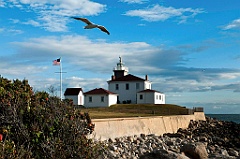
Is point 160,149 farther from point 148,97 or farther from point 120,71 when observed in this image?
point 120,71

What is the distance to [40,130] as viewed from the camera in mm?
10273

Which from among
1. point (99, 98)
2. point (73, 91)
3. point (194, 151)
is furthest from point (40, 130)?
point (73, 91)

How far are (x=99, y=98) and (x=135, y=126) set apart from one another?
30.4 meters

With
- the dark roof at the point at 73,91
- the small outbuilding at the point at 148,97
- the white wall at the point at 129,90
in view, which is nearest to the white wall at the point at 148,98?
the small outbuilding at the point at 148,97

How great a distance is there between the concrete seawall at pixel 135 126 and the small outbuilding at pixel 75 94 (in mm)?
19164

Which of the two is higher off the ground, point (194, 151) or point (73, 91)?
point (73, 91)

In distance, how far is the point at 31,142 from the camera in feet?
33.2

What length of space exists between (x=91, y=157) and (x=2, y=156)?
2.25m

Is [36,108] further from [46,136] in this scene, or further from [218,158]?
[218,158]

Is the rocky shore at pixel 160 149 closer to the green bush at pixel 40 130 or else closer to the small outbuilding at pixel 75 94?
the green bush at pixel 40 130

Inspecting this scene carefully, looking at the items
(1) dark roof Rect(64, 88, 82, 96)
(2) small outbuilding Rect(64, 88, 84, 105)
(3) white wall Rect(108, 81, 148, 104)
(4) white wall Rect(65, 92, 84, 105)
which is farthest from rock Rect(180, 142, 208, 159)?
(3) white wall Rect(108, 81, 148, 104)

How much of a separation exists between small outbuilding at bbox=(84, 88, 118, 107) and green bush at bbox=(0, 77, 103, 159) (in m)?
45.0

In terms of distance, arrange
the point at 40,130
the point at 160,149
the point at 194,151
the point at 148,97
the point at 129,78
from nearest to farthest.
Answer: the point at 40,130, the point at 160,149, the point at 194,151, the point at 148,97, the point at 129,78

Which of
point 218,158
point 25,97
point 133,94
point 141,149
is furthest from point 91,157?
point 133,94
